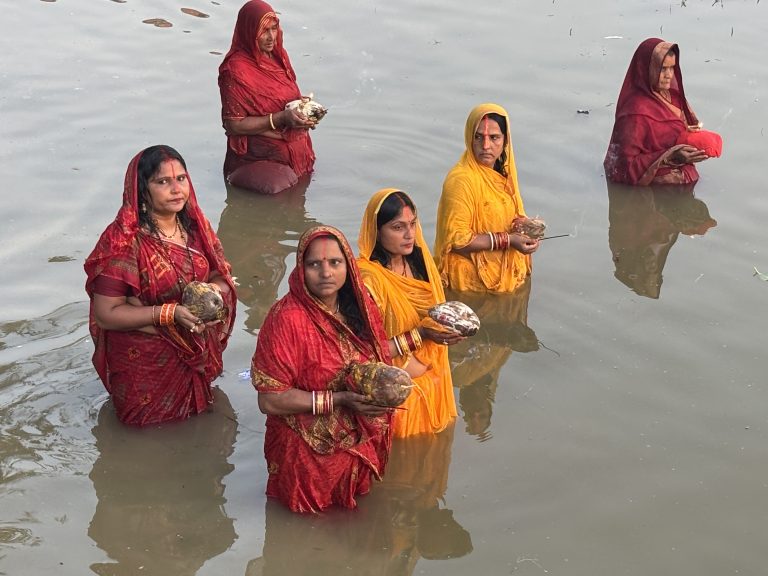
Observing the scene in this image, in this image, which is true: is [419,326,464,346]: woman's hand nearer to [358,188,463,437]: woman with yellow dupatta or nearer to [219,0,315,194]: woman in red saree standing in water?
[358,188,463,437]: woman with yellow dupatta

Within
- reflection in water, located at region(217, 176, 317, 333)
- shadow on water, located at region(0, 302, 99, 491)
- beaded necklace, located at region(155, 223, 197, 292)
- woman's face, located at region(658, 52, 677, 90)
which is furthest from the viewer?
woman's face, located at region(658, 52, 677, 90)

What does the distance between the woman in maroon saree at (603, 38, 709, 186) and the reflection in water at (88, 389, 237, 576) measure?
14.4 ft

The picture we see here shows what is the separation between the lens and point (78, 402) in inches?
249

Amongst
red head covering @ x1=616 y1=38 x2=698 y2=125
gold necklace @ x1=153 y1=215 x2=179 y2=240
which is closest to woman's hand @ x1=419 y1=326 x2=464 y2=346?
gold necklace @ x1=153 y1=215 x2=179 y2=240

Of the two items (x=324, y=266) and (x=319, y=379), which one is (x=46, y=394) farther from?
(x=324, y=266)

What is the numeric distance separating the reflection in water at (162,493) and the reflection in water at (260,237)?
1263 millimetres

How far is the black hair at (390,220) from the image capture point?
5.59 meters

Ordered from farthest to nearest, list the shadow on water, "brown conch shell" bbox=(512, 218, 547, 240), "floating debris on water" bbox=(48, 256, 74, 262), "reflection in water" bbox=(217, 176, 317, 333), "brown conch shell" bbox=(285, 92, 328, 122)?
1. "brown conch shell" bbox=(285, 92, 328, 122)
2. "floating debris on water" bbox=(48, 256, 74, 262)
3. "reflection in water" bbox=(217, 176, 317, 333)
4. "brown conch shell" bbox=(512, 218, 547, 240)
5. the shadow on water

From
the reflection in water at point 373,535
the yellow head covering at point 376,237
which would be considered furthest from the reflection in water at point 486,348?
the yellow head covering at point 376,237

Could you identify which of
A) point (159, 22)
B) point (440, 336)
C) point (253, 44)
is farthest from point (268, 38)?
point (159, 22)

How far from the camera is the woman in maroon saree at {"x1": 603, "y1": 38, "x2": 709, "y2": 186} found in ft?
29.8

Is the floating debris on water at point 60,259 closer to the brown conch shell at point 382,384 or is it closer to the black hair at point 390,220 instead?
the black hair at point 390,220

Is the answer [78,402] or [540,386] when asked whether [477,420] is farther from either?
[78,402]

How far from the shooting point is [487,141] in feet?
23.6
